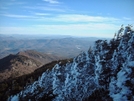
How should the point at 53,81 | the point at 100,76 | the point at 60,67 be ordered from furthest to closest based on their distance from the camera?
the point at 60,67 → the point at 53,81 → the point at 100,76

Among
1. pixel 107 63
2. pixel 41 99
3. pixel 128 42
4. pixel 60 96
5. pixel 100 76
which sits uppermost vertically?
pixel 128 42

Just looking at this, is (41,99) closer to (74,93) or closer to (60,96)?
(60,96)

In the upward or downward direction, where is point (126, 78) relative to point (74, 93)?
upward

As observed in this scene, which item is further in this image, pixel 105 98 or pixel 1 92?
pixel 1 92

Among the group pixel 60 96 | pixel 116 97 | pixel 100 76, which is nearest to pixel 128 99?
pixel 116 97

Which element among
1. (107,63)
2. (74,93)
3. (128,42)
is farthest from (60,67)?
(128,42)

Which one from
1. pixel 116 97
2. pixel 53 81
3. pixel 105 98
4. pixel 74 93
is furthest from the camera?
pixel 53 81

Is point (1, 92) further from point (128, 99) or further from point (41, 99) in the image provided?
point (128, 99)
